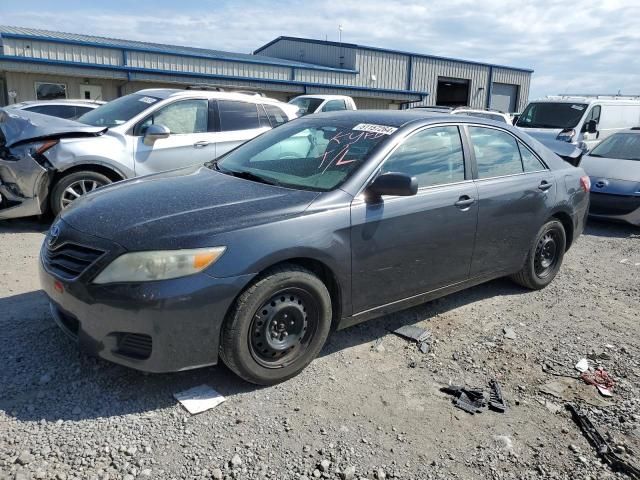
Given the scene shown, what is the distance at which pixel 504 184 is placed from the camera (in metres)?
4.50

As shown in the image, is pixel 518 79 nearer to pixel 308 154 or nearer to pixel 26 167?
pixel 26 167

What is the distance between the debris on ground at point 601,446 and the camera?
277 centimetres

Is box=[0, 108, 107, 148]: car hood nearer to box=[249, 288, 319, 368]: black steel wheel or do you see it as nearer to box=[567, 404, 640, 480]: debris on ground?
box=[249, 288, 319, 368]: black steel wheel

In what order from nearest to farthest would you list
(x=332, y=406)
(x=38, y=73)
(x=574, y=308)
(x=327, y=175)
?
(x=332, y=406)
(x=327, y=175)
(x=574, y=308)
(x=38, y=73)

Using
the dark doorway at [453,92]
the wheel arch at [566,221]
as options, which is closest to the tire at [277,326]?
the wheel arch at [566,221]

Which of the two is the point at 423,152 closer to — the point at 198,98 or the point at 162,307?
the point at 162,307

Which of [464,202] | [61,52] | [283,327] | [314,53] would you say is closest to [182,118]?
[464,202]

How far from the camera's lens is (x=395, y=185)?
3.45 meters

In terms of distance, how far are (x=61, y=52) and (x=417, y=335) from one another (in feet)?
66.0

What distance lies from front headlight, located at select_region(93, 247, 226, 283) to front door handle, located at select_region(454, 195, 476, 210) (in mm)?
2077

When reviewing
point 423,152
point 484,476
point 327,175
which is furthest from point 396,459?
point 423,152

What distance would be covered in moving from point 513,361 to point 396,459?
4.99 feet

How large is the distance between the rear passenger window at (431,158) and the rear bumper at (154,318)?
1532mm

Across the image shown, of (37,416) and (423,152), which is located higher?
(423,152)
